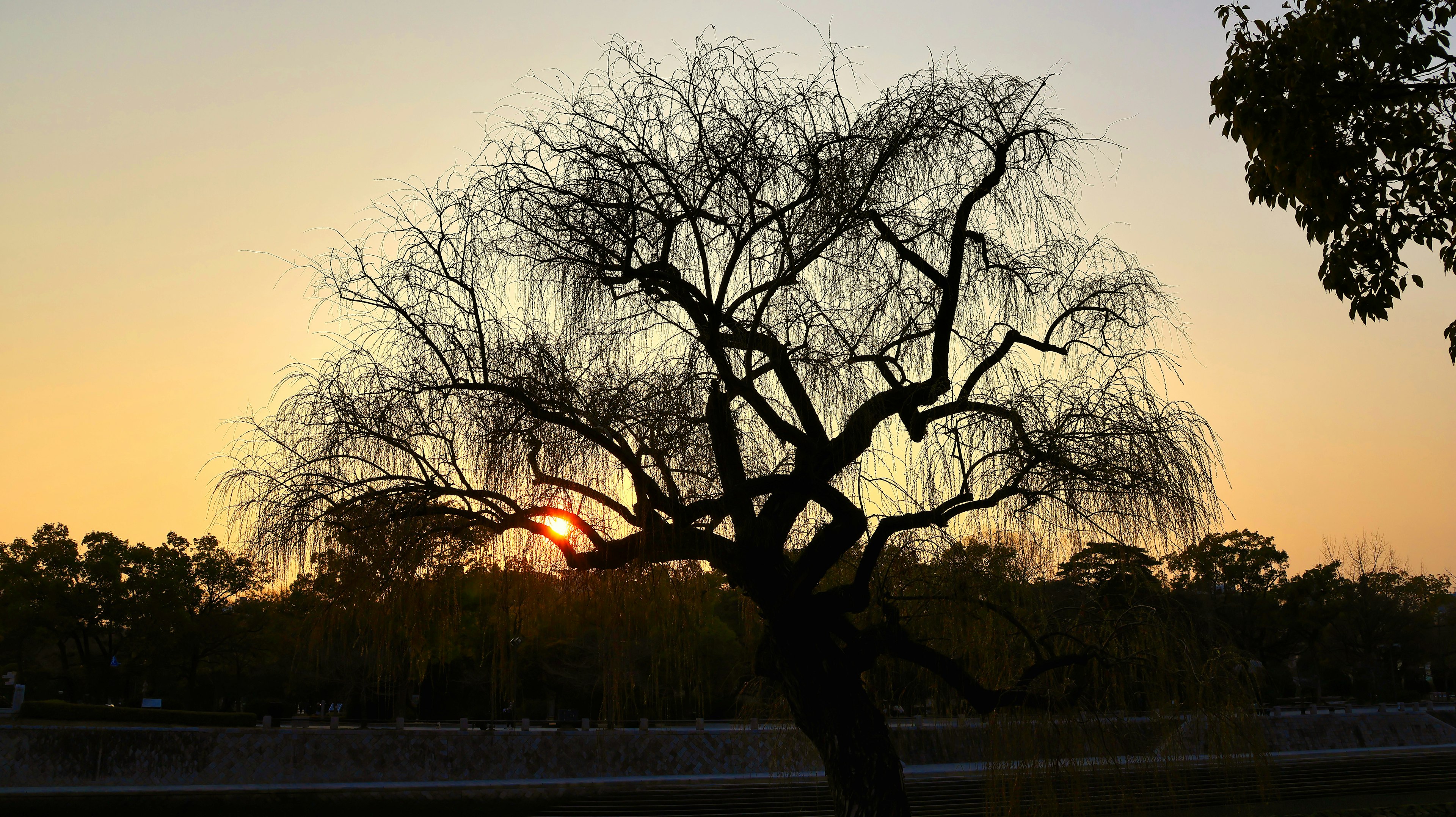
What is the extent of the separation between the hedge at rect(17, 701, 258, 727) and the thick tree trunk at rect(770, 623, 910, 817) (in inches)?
928

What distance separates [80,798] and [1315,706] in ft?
127

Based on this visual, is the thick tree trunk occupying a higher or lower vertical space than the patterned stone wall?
higher

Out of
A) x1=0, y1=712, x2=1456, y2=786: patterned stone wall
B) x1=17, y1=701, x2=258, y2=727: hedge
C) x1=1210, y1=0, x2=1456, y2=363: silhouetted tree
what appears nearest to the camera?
x1=1210, y1=0, x2=1456, y2=363: silhouetted tree

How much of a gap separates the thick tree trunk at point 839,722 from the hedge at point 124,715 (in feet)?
77.4

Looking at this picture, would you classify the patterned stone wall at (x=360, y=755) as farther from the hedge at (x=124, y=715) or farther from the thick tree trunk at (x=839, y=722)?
the thick tree trunk at (x=839, y=722)

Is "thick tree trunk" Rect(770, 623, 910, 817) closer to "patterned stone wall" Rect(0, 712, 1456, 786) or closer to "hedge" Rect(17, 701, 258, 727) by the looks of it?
"patterned stone wall" Rect(0, 712, 1456, 786)

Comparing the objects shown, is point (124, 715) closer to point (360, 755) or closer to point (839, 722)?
point (360, 755)

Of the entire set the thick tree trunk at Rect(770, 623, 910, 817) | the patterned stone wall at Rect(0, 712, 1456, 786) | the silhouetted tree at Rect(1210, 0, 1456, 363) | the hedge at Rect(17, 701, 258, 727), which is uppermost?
the silhouetted tree at Rect(1210, 0, 1456, 363)

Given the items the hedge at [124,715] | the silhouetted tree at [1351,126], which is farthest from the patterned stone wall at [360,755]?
the silhouetted tree at [1351,126]

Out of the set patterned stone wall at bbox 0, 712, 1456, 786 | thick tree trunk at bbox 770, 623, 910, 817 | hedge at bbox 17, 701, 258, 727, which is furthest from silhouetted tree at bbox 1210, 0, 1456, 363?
hedge at bbox 17, 701, 258, 727

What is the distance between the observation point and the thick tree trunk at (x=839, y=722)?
672 cm

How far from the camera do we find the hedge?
2570cm

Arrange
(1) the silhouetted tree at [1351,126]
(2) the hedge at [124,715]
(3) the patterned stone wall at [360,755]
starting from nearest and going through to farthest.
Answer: (1) the silhouetted tree at [1351,126] < (3) the patterned stone wall at [360,755] < (2) the hedge at [124,715]

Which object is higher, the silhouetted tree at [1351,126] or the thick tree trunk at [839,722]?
the silhouetted tree at [1351,126]
